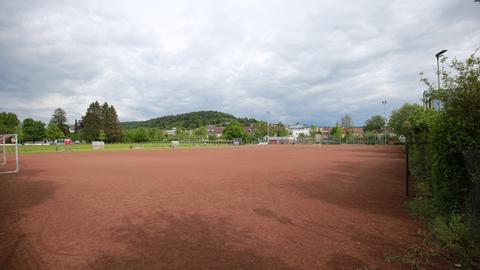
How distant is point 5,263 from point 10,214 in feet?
11.0

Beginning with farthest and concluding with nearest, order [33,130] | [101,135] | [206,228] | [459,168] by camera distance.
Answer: [33,130]
[101,135]
[206,228]
[459,168]

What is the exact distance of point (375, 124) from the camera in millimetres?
106375

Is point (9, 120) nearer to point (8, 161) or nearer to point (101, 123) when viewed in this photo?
point (101, 123)

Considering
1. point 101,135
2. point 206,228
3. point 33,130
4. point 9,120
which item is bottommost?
point 206,228

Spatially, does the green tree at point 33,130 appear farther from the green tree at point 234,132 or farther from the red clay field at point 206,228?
the red clay field at point 206,228

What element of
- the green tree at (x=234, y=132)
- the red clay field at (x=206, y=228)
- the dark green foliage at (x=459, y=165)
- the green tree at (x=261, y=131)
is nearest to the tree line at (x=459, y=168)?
the dark green foliage at (x=459, y=165)

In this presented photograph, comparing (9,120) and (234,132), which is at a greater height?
(9,120)

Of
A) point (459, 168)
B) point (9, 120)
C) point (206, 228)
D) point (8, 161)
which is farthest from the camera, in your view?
point (9, 120)

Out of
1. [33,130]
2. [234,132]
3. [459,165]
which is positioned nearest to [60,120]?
[33,130]

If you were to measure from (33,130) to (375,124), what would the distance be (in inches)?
5039

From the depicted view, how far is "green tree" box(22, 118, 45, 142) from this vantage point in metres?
90.6

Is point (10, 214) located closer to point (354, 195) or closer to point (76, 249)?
point (76, 249)

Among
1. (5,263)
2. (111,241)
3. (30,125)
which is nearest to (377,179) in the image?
(111,241)

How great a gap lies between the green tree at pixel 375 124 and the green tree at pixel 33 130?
411 ft
